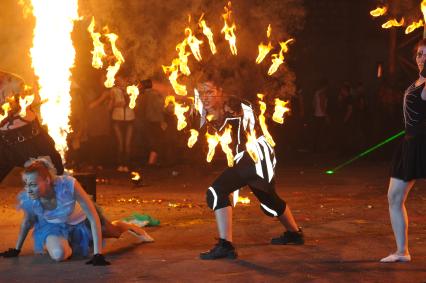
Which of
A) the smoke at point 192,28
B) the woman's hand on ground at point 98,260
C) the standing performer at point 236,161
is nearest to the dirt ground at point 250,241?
the woman's hand on ground at point 98,260

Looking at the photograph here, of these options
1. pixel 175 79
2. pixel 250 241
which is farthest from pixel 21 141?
pixel 250 241

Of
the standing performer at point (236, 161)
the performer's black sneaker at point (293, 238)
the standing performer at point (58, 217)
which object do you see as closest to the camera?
the standing performer at point (58, 217)

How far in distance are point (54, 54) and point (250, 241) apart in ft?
15.1

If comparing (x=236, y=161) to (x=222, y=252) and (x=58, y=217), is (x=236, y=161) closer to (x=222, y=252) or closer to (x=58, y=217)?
(x=222, y=252)

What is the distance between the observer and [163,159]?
1627 centimetres

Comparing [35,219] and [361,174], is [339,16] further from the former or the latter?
[35,219]

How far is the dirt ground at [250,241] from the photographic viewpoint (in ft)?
22.2

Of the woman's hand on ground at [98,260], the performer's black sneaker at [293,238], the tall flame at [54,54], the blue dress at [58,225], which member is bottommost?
the woman's hand on ground at [98,260]

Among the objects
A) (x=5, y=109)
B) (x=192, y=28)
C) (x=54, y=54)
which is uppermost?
(x=192, y=28)

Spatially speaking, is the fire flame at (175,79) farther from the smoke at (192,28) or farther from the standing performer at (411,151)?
the smoke at (192,28)

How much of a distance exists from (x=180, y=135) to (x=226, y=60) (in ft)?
5.57

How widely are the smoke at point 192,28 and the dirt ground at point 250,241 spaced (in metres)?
2.96

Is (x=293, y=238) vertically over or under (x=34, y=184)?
under

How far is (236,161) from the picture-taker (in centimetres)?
767
